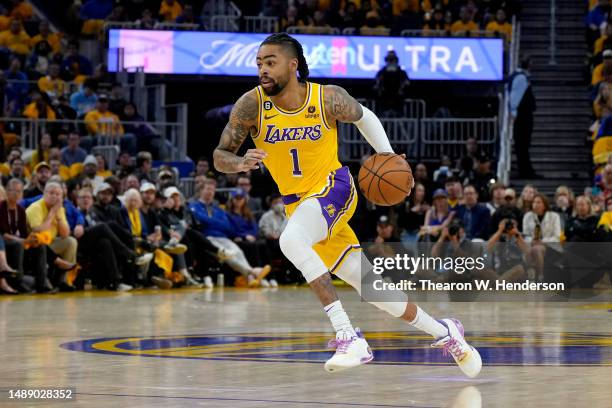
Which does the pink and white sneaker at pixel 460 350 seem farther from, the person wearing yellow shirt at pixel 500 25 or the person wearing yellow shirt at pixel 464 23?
the person wearing yellow shirt at pixel 500 25

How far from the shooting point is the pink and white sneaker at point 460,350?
7.88m

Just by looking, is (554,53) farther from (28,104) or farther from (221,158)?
(221,158)

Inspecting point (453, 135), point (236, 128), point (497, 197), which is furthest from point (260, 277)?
point (236, 128)

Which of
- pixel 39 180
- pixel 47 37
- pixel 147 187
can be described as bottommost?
pixel 147 187

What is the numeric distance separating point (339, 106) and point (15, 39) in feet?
58.7

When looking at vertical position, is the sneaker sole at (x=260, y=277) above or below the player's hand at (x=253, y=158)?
below

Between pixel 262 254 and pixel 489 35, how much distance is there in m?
8.98

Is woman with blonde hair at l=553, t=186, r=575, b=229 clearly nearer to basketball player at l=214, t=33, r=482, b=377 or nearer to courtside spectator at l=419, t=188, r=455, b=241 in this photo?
courtside spectator at l=419, t=188, r=455, b=241

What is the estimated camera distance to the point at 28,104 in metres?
22.3

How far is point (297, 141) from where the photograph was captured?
27.2ft

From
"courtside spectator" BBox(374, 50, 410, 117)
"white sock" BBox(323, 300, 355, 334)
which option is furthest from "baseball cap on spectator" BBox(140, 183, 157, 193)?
"white sock" BBox(323, 300, 355, 334)

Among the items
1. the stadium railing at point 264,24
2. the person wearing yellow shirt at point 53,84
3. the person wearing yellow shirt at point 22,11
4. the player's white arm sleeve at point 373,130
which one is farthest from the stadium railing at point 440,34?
the player's white arm sleeve at point 373,130

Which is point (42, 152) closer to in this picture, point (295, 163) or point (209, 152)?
point (209, 152)

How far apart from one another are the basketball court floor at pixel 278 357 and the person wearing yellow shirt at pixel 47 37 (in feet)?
38.0
